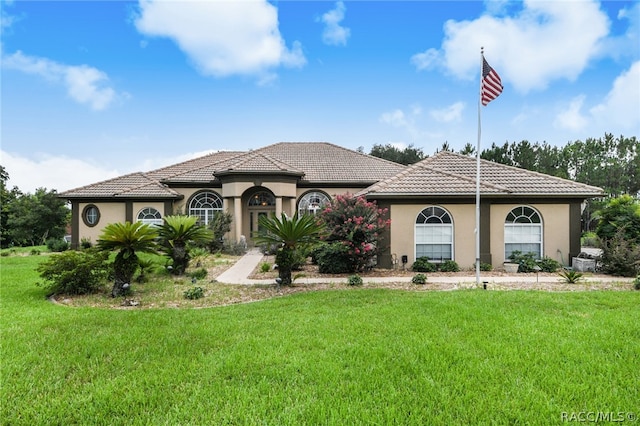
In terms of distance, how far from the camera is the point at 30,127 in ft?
36.6

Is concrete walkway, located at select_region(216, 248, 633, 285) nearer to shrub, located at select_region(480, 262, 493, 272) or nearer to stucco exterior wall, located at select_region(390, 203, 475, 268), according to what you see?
shrub, located at select_region(480, 262, 493, 272)

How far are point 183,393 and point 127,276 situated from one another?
6555 mm

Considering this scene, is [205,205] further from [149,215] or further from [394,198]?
[394,198]

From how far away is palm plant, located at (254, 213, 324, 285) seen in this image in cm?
935

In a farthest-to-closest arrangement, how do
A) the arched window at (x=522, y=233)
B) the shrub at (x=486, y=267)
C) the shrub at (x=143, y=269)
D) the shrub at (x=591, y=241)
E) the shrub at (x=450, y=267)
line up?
1. the arched window at (x=522, y=233)
2. the shrub at (x=486, y=267)
3. the shrub at (x=450, y=267)
4. the shrub at (x=591, y=241)
5. the shrub at (x=143, y=269)

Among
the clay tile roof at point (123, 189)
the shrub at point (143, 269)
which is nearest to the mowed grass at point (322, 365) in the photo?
the shrub at point (143, 269)

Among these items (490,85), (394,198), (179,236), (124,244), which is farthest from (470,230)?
(124,244)

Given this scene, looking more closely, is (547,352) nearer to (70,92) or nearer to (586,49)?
(586,49)

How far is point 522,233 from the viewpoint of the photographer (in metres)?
13.1

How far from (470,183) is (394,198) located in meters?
3.50

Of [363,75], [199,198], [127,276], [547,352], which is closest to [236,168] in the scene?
→ [199,198]

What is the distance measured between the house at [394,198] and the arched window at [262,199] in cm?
7

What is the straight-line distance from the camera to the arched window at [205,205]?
20.5 m

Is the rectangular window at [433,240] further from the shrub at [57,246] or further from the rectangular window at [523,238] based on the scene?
the shrub at [57,246]
